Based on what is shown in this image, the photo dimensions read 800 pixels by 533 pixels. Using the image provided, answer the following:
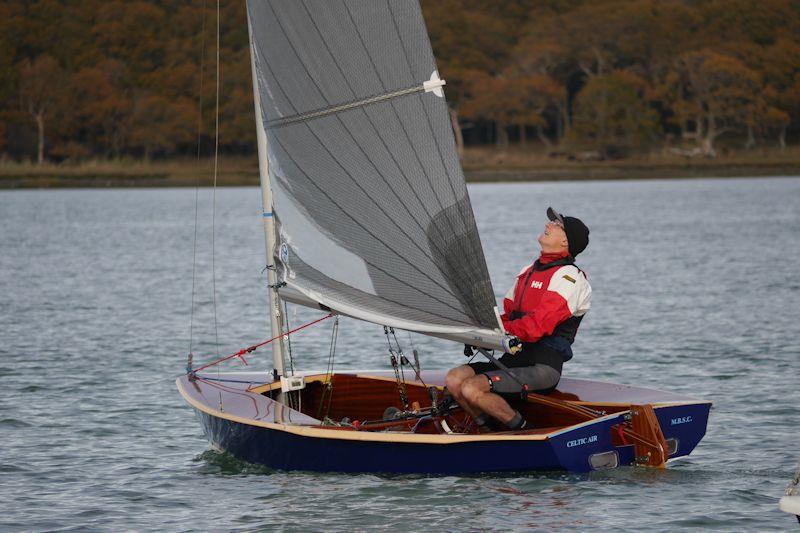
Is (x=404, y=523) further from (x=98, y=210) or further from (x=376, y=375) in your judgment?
(x=98, y=210)

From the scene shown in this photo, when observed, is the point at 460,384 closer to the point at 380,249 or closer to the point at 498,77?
the point at 380,249

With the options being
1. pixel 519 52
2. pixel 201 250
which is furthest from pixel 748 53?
pixel 201 250

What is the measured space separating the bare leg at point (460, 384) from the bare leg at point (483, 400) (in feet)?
0.07

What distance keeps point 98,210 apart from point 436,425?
58718 millimetres

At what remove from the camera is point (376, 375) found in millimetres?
11008

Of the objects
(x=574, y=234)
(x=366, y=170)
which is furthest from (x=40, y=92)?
(x=574, y=234)

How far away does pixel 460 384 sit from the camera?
9.34 metres

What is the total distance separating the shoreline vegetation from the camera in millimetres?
96438

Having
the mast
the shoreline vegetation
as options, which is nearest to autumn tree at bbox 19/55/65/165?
the shoreline vegetation

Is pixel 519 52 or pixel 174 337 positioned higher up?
pixel 519 52

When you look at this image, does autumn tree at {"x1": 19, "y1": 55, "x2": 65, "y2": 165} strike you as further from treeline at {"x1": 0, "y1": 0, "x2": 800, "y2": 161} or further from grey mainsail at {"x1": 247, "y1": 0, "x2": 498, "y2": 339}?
grey mainsail at {"x1": 247, "y1": 0, "x2": 498, "y2": 339}

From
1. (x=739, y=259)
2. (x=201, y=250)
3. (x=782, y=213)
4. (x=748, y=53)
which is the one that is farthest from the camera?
(x=748, y=53)

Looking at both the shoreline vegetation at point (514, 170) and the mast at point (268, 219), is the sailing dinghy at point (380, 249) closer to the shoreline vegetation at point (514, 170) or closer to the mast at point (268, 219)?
the mast at point (268, 219)

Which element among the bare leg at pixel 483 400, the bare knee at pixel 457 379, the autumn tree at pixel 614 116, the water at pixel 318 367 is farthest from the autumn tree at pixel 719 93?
the bare leg at pixel 483 400
